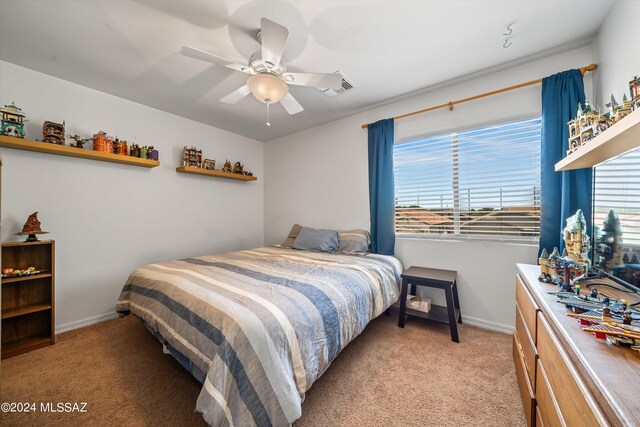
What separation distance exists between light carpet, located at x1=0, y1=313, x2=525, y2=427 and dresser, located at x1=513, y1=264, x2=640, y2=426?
40 centimetres

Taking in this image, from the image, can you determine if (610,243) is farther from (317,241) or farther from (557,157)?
(317,241)

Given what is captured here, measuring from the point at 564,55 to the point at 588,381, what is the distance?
104 inches

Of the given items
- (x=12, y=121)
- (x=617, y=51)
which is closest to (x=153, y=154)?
(x=12, y=121)

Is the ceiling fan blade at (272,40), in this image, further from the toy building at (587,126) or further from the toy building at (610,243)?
the toy building at (610,243)

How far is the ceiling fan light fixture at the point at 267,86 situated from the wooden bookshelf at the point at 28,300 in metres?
2.27

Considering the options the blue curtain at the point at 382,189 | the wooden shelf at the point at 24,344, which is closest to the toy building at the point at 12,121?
the wooden shelf at the point at 24,344

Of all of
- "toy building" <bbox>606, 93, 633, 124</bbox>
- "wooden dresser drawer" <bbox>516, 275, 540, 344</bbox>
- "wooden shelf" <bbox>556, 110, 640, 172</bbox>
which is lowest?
"wooden dresser drawer" <bbox>516, 275, 540, 344</bbox>

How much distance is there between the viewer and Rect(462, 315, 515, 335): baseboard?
2.21 metres

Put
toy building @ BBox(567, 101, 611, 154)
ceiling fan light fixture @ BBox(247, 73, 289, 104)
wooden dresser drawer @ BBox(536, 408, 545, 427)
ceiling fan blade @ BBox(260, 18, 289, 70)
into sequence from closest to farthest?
wooden dresser drawer @ BBox(536, 408, 545, 427)
toy building @ BBox(567, 101, 611, 154)
ceiling fan blade @ BBox(260, 18, 289, 70)
ceiling fan light fixture @ BBox(247, 73, 289, 104)

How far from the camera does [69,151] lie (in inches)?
87.6

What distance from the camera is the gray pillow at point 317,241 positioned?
2.99 metres

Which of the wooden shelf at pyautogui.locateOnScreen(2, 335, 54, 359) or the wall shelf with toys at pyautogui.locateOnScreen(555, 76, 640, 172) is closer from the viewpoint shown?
the wall shelf with toys at pyautogui.locateOnScreen(555, 76, 640, 172)

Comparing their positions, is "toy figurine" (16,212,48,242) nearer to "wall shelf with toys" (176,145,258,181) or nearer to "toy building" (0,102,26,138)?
"toy building" (0,102,26,138)

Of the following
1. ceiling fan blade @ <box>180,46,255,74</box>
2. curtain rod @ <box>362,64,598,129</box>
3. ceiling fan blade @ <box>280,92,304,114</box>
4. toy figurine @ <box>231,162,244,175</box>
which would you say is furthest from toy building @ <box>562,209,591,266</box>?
toy figurine @ <box>231,162,244,175</box>
